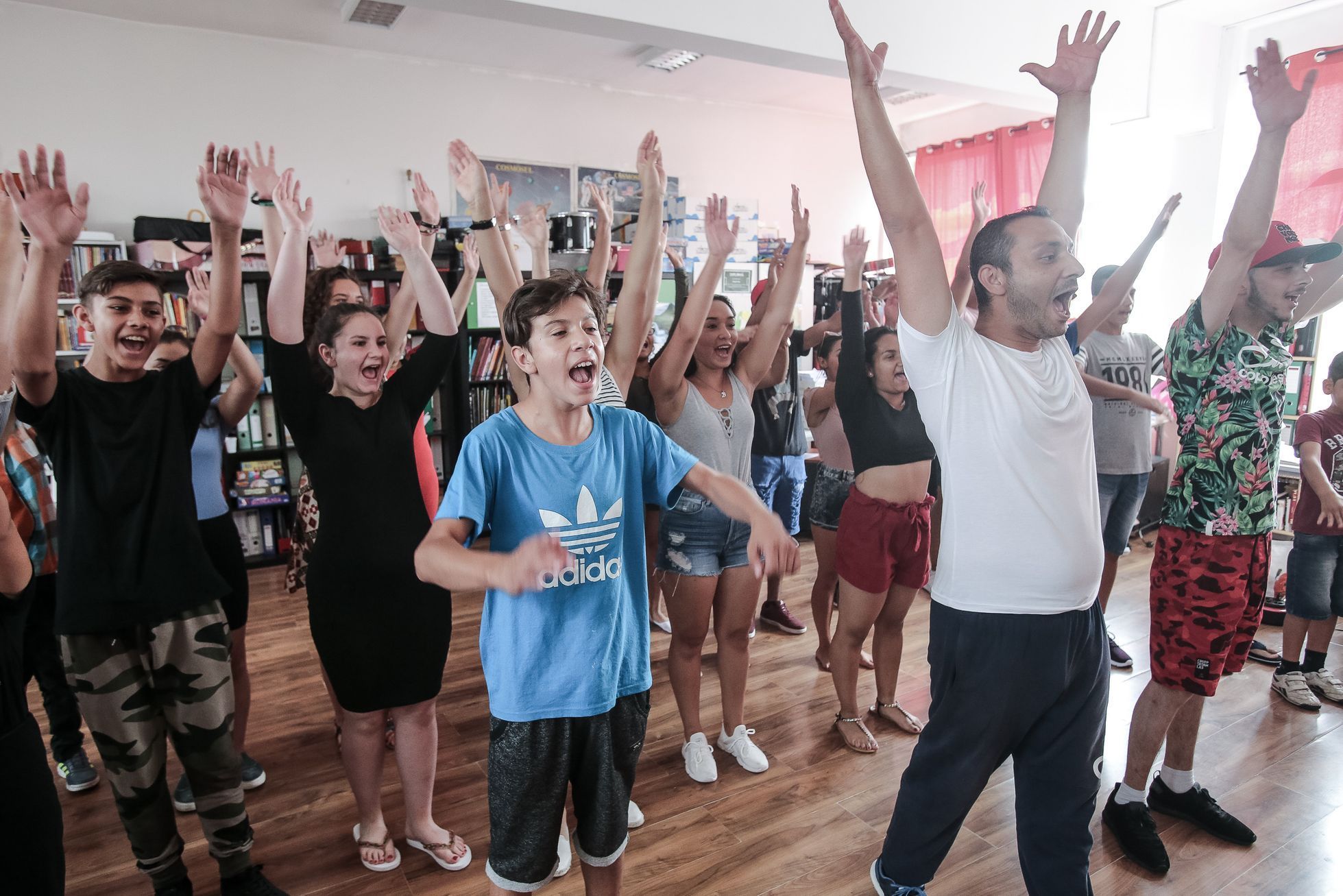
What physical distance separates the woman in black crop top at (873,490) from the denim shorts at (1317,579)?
166cm

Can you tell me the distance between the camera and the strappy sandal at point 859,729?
263cm

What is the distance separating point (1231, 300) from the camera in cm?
202

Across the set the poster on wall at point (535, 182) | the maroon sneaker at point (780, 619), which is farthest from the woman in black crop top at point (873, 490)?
the poster on wall at point (535, 182)

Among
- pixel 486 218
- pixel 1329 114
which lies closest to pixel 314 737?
pixel 486 218

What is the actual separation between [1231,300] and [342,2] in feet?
15.3

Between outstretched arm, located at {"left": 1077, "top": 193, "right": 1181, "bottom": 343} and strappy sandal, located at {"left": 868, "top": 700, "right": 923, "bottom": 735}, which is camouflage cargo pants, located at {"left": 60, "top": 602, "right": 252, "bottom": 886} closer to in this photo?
strappy sandal, located at {"left": 868, "top": 700, "right": 923, "bottom": 735}

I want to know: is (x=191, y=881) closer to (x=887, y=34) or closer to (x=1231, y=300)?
(x=1231, y=300)

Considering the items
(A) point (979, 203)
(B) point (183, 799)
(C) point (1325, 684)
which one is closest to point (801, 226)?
(A) point (979, 203)

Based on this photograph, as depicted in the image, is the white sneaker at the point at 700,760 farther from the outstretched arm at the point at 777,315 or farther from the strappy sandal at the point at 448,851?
the outstretched arm at the point at 777,315

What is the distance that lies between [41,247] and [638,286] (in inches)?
46.2

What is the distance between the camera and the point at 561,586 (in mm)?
1367

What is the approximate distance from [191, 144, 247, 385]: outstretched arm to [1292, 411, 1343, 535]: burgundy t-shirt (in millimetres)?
3705

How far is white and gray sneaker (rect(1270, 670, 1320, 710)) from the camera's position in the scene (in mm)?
2943

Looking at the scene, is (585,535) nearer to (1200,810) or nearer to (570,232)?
(1200,810)
